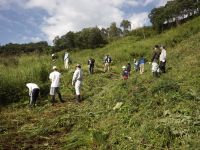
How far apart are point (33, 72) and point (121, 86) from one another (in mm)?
6183

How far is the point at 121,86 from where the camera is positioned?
→ 15828mm

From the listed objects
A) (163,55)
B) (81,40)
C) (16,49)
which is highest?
(81,40)

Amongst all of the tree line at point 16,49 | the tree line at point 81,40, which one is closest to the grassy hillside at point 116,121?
the tree line at point 16,49

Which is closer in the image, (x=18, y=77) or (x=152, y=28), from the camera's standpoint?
(x=18, y=77)

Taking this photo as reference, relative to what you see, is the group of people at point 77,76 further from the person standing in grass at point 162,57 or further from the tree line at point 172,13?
the tree line at point 172,13

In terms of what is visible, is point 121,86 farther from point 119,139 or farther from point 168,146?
point 168,146

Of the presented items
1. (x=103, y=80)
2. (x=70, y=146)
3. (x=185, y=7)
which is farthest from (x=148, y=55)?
(x=185, y=7)

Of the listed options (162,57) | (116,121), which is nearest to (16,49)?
(162,57)

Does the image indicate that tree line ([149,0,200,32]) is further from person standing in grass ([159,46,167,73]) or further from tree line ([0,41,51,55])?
person standing in grass ([159,46,167,73])

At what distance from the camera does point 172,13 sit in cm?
7881

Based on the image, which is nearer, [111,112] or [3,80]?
[111,112]

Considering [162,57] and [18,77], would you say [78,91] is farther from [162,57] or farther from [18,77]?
[162,57]

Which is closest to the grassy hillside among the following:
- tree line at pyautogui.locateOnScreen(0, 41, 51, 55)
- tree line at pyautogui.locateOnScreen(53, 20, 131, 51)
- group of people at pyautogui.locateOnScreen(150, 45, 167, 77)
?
group of people at pyautogui.locateOnScreen(150, 45, 167, 77)

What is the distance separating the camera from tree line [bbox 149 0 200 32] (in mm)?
77688
